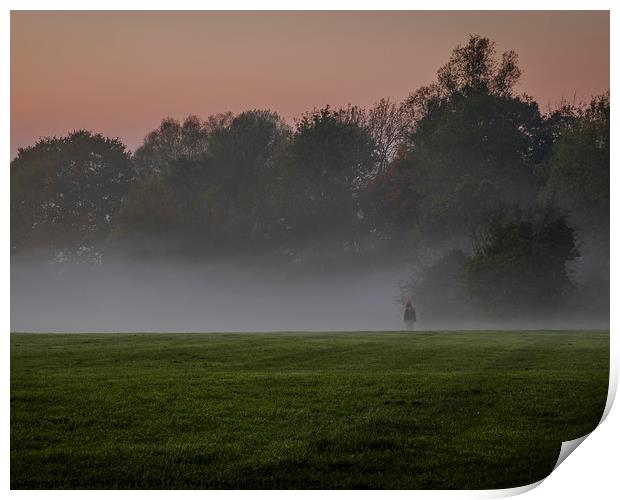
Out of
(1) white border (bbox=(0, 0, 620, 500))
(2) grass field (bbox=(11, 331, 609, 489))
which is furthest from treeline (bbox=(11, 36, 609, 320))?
(1) white border (bbox=(0, 0, 620, 500))

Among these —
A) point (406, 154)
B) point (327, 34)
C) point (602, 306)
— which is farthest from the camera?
point (406, 154)

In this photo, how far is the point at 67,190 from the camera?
34531 millimetres

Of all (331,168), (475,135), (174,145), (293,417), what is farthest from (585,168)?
(293,417)

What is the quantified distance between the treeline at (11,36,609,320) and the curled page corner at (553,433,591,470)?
24719mm

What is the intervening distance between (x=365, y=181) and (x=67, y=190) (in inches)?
546

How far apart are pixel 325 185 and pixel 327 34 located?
85.0ft

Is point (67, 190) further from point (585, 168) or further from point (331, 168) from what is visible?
point (585, 168)

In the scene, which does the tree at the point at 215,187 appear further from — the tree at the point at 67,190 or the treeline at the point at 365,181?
the tree at the point at 67,190

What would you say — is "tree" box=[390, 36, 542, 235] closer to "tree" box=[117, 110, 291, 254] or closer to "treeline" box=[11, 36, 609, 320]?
"treeline" box=[11, 36, 609, 320]

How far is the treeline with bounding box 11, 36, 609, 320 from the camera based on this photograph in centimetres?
3716

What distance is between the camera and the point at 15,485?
35.6 feet
